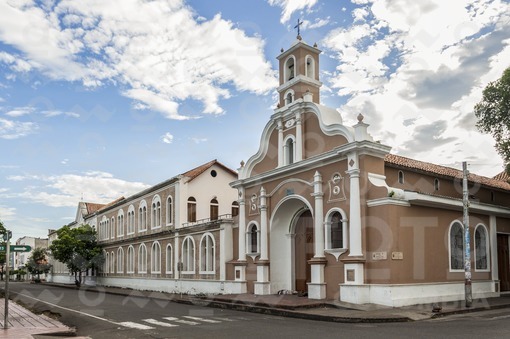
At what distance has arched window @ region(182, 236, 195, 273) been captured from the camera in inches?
1213

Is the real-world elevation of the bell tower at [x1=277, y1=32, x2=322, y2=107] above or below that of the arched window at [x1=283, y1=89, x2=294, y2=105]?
above

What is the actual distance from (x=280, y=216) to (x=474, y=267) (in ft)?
29.0

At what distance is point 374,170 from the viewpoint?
786 inches

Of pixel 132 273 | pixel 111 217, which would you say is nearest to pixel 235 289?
pixel 132 273

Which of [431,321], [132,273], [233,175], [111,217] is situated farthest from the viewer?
[111,217]

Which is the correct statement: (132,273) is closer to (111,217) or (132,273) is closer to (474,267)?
(111,217)

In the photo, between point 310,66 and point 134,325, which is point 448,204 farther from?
point 134,325

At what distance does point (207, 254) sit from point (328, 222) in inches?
404

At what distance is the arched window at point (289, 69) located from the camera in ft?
83.0

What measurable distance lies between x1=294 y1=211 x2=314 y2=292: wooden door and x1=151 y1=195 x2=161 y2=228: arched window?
14.5 meters

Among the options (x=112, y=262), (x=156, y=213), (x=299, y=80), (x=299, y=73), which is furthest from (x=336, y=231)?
(x=112, y=262)

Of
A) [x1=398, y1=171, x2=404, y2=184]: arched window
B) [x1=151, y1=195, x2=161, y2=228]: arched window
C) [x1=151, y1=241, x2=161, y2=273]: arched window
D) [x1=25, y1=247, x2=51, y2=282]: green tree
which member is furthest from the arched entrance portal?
[x1=25, y1=247, x2=51, y2=282]: green tree

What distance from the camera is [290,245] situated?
Answer: 24672 millimetres

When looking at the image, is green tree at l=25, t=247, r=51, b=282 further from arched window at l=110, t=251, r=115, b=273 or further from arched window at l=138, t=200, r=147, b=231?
arched window at l=138, t=200, r=147, b=231
